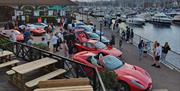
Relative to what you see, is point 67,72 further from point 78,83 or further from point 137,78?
point 137,78

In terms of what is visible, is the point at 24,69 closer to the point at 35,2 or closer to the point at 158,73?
the point at 158,73

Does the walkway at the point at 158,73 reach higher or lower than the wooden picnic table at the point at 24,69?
lower

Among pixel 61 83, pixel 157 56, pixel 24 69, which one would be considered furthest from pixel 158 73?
pixel 61 83

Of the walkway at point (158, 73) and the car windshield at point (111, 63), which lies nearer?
the car windshield at point (111, 63)

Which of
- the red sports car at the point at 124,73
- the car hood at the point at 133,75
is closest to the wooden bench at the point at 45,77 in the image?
the red sports car at the point at 124,73

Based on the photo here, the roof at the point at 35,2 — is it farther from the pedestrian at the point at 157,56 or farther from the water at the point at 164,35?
the pedestrian at the point at 157,56

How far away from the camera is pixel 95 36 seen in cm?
2867

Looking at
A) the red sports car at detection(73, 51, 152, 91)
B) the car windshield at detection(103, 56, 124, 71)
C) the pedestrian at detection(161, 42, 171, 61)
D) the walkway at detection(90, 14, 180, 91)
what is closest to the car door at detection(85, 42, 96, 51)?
the walkway at detection(90, 14, 180, 91)

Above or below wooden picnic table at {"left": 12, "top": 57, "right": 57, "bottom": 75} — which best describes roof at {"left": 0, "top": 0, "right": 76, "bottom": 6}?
above

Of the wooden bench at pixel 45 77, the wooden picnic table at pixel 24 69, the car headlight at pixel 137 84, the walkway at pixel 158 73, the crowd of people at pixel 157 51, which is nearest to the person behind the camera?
the wooden bench at pixel 45 77

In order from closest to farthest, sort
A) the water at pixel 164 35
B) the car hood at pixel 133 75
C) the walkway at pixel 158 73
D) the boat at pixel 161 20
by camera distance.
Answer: the car hood at pixel 133 75, the walkway at pixel 158 73, the water at pixel 164 35, the boat at pixel 161 20

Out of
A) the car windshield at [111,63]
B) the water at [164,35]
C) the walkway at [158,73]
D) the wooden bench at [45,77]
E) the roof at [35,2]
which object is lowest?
the water at [164,35]

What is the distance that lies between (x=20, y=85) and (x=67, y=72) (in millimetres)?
1606

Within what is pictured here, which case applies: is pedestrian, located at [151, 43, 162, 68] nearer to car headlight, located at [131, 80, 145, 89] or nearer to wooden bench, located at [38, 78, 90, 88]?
car headlight, located at [131, 80, 145, 89]
